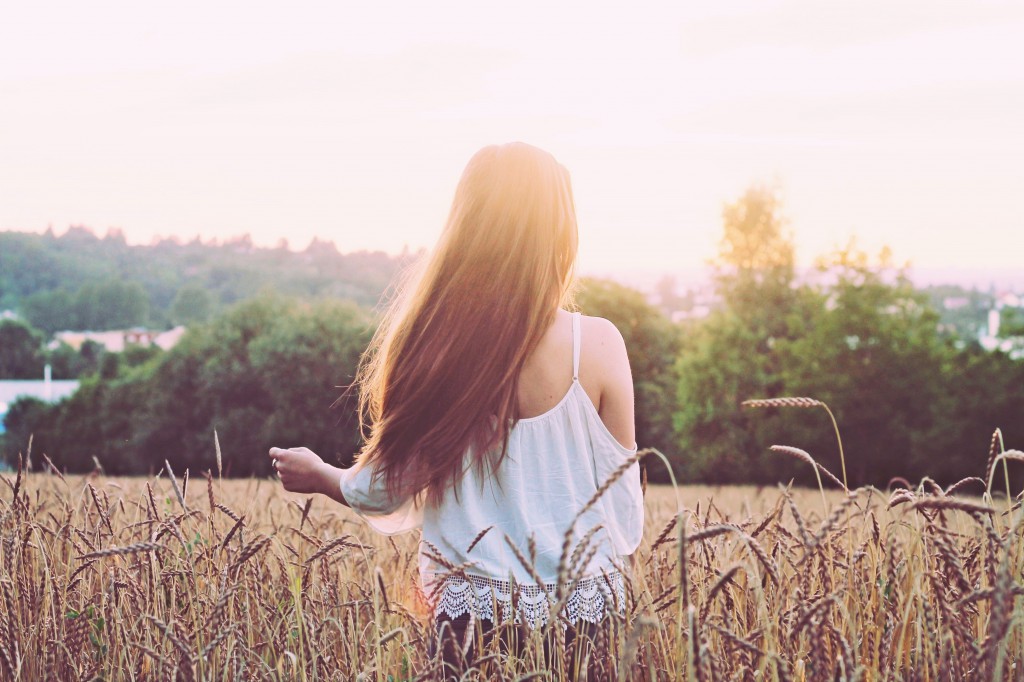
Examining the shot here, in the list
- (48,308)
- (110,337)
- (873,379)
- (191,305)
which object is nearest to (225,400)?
(873,379)

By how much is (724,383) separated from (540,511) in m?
33.0

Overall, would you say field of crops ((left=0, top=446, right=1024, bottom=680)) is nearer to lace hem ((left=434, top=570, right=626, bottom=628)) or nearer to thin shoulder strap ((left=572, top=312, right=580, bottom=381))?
lace hem ((left=434, top=570, right=626, bottom=628))

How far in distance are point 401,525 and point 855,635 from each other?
1.39 meters

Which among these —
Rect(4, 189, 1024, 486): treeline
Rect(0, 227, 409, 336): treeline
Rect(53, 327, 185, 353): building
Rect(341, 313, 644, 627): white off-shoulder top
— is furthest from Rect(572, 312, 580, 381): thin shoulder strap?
Rect(53, 327, 185, 353): building

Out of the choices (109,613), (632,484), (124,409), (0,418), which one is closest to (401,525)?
(632,484)

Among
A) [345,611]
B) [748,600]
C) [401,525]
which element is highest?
[401,525]

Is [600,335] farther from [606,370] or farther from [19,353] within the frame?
[19,353]

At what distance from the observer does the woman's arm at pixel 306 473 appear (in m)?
2.78

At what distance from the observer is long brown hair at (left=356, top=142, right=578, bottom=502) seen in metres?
2.63

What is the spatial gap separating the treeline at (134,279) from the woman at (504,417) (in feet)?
221

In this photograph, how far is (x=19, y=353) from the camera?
72.5 metres

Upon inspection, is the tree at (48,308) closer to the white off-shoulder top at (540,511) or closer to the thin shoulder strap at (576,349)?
the white off-shoulder top at (540,511)

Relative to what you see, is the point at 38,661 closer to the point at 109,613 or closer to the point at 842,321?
the point at 109,613

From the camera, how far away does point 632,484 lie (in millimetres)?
2699
